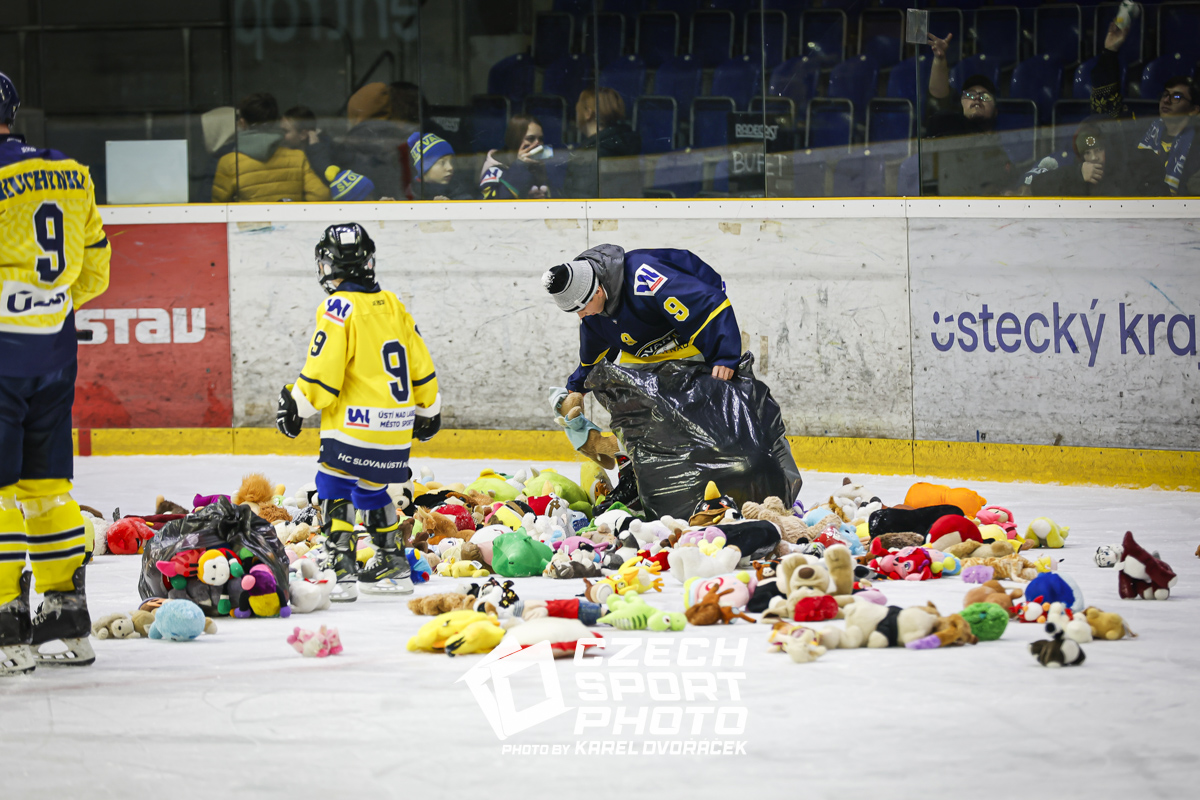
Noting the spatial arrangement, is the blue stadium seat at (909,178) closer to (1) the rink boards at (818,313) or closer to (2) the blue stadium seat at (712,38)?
(1) the rink boards at (818,313)

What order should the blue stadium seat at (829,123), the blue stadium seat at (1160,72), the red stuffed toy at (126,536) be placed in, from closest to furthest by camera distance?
the red stuffed toy at (126,536) → the blue stadium seat at (1160,72) → the blue stadium seat at (829,123)

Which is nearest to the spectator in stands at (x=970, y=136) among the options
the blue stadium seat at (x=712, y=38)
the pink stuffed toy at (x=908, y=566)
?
the blue stadium seat at (x=712, y=38)

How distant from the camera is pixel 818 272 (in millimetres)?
7809

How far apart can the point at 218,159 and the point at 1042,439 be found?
5.66 m

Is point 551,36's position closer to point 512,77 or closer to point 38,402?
point 512,77

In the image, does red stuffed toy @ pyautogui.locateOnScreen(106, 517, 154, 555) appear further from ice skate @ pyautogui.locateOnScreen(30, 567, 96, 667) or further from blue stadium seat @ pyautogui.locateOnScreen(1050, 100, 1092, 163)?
blue stadium seat @ pyautogui.locateOnScreen(1050, 100, 1092, 163)

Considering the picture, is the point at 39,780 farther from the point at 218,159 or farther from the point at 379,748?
the point at 218,159

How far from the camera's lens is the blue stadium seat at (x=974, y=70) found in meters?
7.54

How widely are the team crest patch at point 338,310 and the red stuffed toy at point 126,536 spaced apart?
163 centimetres

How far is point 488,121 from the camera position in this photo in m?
8.46

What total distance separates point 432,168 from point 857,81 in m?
2.82

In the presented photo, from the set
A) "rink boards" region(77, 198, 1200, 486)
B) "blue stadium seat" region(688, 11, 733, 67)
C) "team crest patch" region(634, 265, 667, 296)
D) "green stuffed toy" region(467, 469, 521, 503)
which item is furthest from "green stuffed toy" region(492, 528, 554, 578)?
"blue stadium seat" region(688, 11, 733, 67)

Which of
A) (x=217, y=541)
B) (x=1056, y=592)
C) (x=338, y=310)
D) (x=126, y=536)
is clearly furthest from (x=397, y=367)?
(x=1056, y=592)

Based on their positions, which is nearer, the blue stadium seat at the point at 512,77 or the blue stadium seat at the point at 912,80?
the blue stadium seat at the point at 912,80
